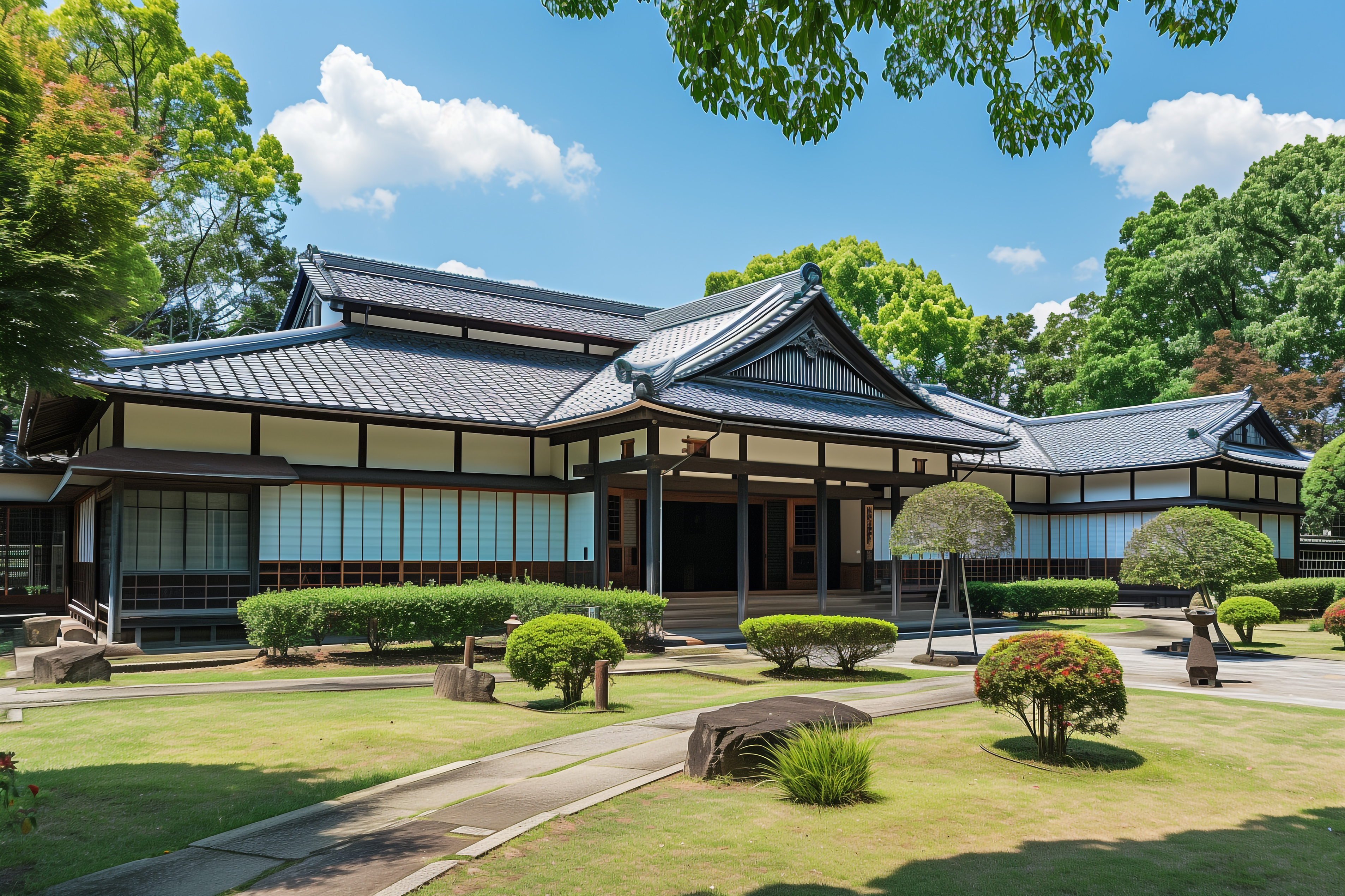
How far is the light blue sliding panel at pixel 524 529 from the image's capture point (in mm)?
21562

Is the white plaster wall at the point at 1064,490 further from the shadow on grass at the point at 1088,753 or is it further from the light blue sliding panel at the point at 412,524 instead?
the shadow on grass at the point at 1088,753

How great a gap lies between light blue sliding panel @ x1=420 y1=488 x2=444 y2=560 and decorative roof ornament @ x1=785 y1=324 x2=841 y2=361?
1007 centimetres

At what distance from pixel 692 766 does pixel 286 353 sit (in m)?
16.2

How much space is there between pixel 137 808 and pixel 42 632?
1485 centimetres

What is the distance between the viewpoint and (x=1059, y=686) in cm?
872

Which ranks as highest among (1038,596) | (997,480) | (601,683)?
(997,480)

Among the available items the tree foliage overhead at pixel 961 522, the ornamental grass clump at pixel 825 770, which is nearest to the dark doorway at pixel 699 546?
the tree foliage overhead at pixel 961 522

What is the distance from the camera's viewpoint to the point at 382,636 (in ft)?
54.3

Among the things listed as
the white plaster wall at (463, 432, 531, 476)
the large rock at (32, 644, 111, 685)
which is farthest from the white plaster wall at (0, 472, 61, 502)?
the large rock at (32, 644, 111, 685)

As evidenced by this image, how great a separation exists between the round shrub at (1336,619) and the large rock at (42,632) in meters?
27.3

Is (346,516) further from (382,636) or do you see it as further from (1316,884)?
(1316,884)

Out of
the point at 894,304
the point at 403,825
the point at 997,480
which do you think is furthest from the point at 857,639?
the point at 894,304

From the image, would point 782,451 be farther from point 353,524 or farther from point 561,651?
point 561,651

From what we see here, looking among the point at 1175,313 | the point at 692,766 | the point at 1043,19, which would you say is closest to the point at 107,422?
the point at 692,766
